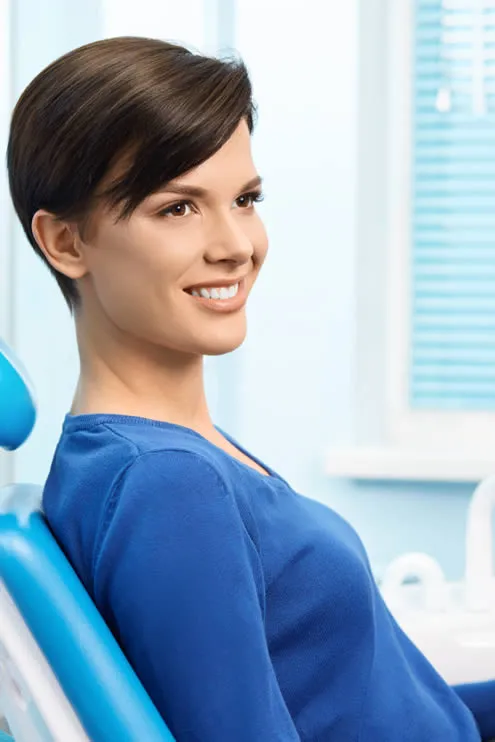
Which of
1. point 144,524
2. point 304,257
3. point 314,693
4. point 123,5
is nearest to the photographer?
point 144,524

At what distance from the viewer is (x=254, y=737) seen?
74 cm

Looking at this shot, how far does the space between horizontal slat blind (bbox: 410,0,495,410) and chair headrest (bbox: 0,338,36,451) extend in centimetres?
142

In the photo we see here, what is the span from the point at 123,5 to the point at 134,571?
4.33ft

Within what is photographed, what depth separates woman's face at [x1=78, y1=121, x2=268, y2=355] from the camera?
32.0 inches

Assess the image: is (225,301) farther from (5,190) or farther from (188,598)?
(5,190)

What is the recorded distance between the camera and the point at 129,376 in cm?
88

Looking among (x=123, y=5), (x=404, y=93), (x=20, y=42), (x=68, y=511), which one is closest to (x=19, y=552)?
(x=68, y=511)

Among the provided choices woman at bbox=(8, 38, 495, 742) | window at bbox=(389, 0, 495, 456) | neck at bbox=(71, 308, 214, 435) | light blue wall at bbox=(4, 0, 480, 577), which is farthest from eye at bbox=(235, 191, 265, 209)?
window at bbox=(389, 0, 495, 456)

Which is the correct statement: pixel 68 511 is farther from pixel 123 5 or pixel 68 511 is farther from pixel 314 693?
pixel 123 5

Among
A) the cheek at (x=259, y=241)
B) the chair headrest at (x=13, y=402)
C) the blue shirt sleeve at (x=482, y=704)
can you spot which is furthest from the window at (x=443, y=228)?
the chair headrest at (x=13, y=402)

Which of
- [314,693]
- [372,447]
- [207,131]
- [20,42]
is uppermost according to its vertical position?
[20,42]

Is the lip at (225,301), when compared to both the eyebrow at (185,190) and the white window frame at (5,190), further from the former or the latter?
the white window frame at (5,190)

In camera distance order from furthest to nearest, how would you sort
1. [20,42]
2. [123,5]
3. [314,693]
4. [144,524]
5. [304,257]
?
[304,257] < [123,5] < [20,42] < [314,693] < [144,524]

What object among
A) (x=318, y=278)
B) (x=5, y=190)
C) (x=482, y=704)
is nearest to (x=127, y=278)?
(x=482, y=704)
